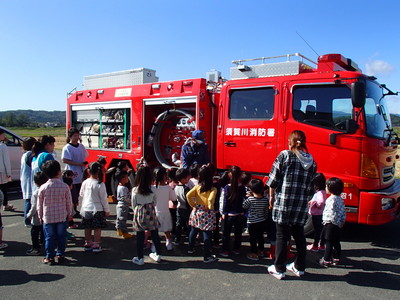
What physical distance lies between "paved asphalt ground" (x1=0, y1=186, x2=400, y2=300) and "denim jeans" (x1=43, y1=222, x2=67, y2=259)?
0.59 ft

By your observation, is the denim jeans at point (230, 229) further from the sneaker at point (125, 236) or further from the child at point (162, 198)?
the sneaker at point (125, 236)

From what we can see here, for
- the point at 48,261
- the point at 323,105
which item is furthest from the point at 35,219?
the point at 323,105

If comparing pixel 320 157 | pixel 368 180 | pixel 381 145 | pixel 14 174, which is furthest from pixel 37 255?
pixel 14 174

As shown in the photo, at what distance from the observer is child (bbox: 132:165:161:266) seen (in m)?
4.13

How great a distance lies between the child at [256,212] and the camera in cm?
435

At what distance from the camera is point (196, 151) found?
5422 mm

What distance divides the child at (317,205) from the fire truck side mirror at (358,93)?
107cm

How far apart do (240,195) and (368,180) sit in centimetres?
181

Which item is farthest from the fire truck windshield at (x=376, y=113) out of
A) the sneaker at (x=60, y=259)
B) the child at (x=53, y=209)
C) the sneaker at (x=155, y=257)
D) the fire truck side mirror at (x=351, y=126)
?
the sneaker at (x=60, y=259)

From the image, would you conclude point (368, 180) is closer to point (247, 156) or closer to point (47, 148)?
point (247, 156)

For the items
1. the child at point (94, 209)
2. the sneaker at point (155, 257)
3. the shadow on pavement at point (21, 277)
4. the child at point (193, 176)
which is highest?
the child at point (193, 176)

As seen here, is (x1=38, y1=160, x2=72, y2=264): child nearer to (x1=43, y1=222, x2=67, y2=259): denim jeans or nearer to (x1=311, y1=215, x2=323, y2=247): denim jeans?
(x1=43, y1=222, x2=67, y2=259): denim jeans

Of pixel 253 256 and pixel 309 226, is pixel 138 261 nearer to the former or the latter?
pixel 253 256

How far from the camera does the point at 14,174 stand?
931cm
